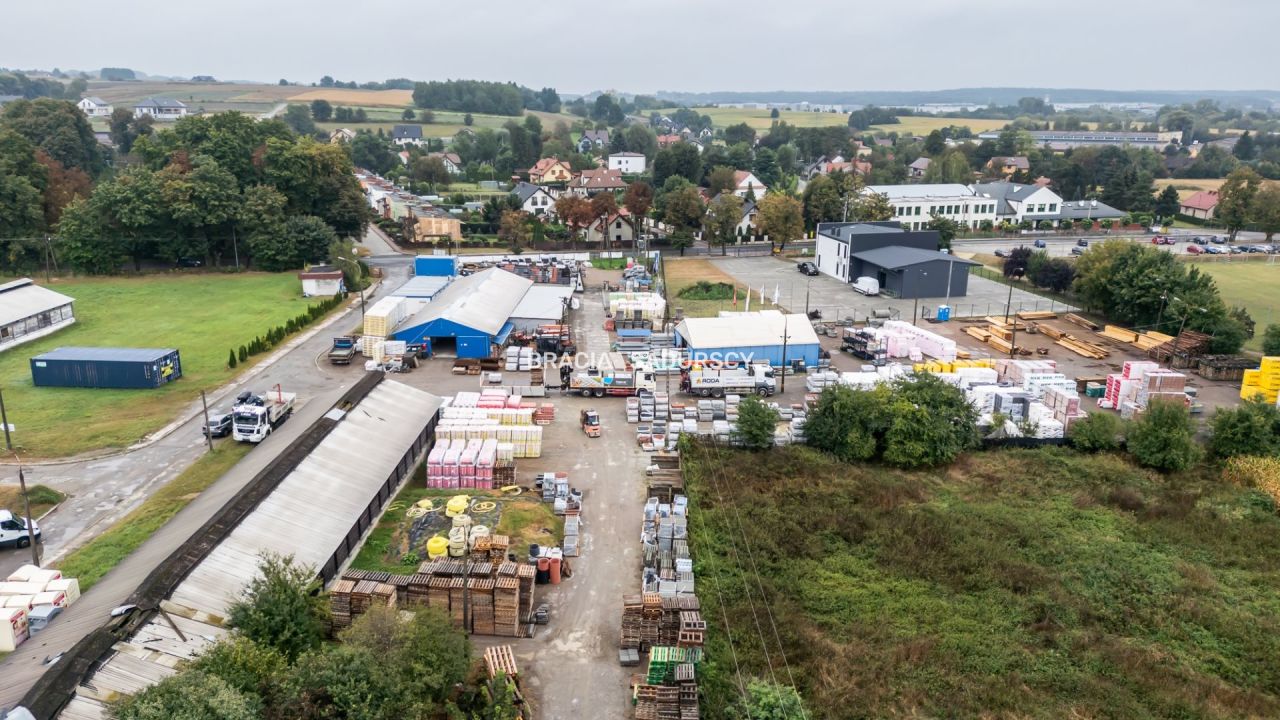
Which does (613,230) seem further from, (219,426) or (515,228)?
(219,426)

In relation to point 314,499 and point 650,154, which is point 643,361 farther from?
point 650,154

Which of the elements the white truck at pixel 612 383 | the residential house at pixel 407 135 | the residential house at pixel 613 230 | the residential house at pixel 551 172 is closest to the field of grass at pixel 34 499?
the white truck at pixel 612 383

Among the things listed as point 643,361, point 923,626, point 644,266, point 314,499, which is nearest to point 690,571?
point 923,626

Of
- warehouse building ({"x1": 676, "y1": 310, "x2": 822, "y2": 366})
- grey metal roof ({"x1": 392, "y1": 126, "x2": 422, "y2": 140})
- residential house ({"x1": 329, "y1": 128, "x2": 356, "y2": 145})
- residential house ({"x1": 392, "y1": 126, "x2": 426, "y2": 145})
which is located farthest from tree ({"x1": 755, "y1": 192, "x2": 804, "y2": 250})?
grey metal roof ({"x1": 392, "y1": 126, "x2": 422, "y2": 140})

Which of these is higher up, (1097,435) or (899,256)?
(899,256)

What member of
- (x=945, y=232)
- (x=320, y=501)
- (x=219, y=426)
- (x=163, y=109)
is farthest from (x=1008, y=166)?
(x=163, y=109)

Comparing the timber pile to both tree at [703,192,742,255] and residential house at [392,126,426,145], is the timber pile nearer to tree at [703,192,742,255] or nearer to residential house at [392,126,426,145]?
tree at [703,192,742,255]

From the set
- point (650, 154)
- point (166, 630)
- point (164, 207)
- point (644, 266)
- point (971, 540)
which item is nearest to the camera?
point (166, 630)
